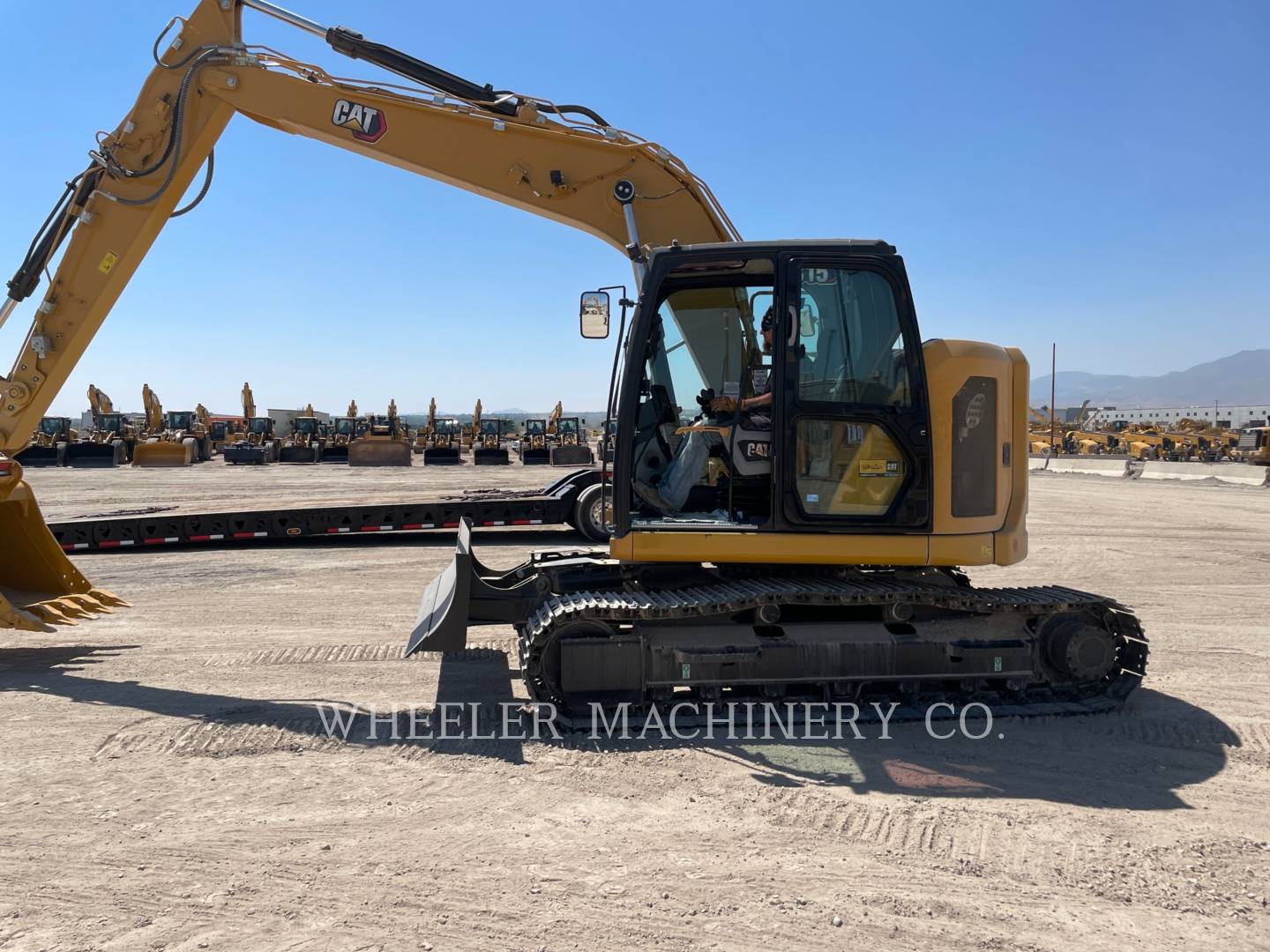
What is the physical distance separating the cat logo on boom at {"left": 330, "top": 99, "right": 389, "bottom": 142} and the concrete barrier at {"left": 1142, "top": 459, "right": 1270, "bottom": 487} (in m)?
26.1

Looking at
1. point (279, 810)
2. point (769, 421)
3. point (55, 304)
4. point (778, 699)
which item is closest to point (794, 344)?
point (769, 421)

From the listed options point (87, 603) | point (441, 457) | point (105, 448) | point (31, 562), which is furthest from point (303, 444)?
point (87, 603)

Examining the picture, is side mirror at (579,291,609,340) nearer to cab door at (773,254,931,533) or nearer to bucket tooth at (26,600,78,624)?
cab door at (773,254,931,533)

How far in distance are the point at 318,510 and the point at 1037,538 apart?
11.1m

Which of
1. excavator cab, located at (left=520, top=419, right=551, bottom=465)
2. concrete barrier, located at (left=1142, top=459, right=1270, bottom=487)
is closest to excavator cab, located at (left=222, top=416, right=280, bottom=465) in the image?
excavator cab, located at (left=520, top=419, right=551, bottom=465)

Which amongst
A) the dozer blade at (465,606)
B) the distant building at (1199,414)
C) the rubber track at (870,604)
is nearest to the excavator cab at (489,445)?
the dozer blade at (465,606)

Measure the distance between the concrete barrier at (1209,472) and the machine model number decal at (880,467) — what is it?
969 inches

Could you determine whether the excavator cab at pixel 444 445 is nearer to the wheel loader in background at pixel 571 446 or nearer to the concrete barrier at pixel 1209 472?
the wheel loader in background at pixel 571 446

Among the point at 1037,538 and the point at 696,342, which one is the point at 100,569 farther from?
the point at 1037,538

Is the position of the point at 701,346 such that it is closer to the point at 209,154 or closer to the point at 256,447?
the point at 209,154

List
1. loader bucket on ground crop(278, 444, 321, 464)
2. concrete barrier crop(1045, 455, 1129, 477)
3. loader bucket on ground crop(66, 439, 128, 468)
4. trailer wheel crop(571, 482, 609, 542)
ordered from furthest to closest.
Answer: loader bucket on ground crop(278, 444, 321, 464), loader bucket on ground crop(66, 439, 128, 468), concrete barrier crop(1045, 455, 1129, 477), trailer wheel crop(571, 482, 609, 542)

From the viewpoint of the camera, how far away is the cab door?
508 cm

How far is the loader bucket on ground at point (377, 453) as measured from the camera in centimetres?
3366

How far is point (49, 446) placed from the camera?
32688 mm
